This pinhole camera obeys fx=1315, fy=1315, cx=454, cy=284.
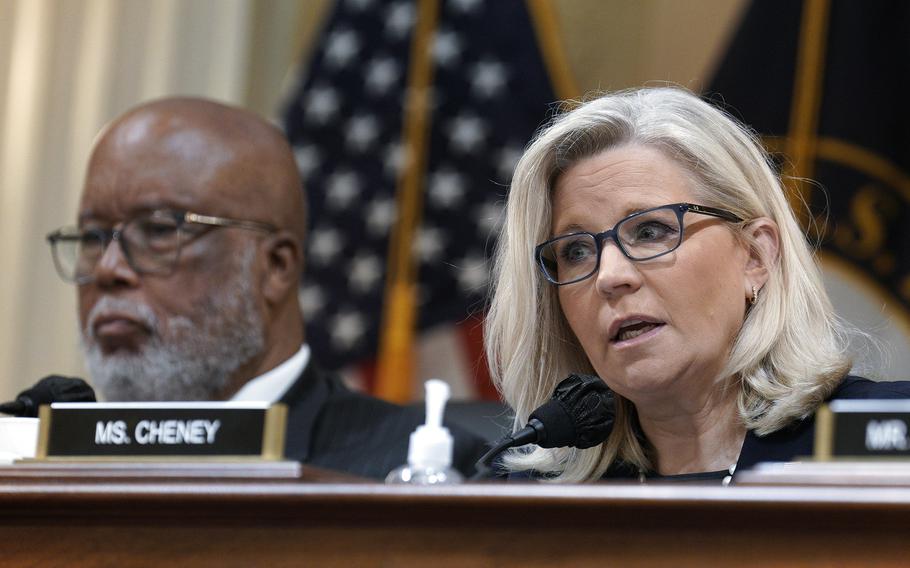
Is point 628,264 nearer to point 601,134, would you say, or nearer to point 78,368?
point 601,134

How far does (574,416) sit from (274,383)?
4.24 feet

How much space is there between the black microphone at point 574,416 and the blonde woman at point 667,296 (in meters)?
0.19

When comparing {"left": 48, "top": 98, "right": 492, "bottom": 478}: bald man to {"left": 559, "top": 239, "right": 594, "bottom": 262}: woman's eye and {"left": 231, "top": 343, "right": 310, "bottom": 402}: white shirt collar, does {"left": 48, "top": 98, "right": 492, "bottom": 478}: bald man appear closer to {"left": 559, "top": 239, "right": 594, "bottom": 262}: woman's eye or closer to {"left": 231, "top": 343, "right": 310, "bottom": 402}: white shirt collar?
{"left": 231, "top": 343, "right": 310, "bottom": 402}: white shirt collar

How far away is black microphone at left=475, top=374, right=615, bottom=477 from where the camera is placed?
1.86 meters

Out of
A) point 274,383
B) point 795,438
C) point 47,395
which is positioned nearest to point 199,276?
point 274,383

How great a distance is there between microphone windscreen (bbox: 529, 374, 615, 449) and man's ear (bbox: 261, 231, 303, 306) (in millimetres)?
1370

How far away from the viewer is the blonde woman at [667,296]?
2.11 meters

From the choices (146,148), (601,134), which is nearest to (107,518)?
(601,134)

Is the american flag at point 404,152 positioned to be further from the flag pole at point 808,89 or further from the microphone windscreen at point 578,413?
the microphone windscreen at point 578,413

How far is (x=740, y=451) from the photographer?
2082 millimetres

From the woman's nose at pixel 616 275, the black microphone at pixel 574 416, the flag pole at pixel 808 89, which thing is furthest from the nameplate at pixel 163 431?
the flag pole at pixel 808 89

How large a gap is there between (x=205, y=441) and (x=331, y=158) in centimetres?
329

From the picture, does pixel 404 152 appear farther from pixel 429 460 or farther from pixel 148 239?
pixel 429 460

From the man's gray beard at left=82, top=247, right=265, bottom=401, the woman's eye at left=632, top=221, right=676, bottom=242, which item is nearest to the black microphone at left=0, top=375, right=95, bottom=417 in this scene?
the man's gray beard at left=82, top=247, right=265, bottom=401
